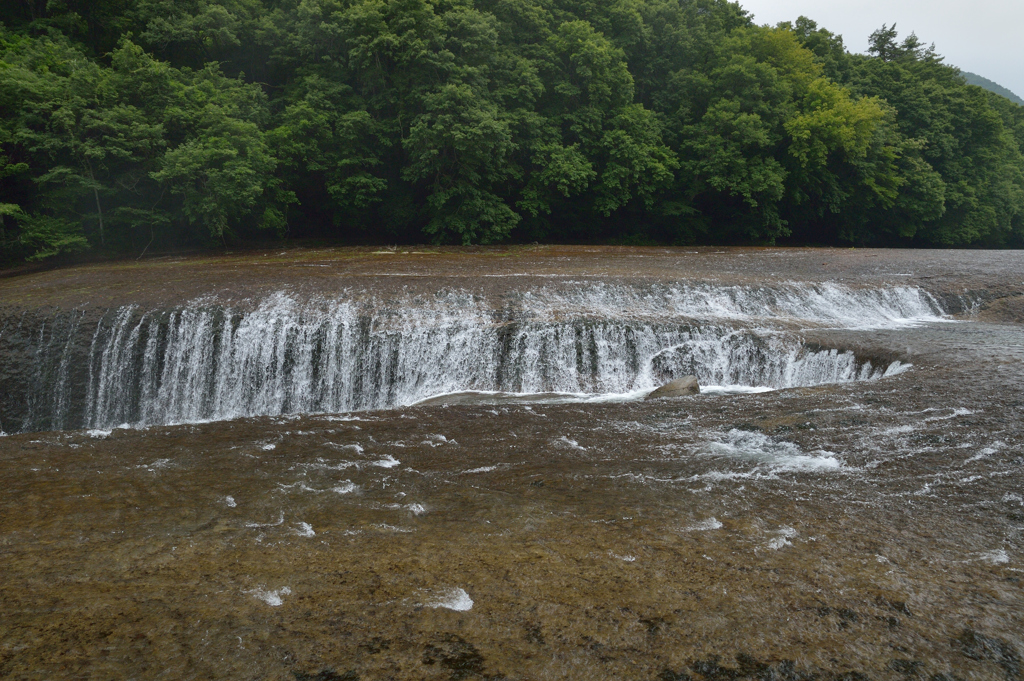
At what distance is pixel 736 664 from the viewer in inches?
126

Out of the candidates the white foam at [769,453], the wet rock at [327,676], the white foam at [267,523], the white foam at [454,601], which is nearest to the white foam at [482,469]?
the white foam at [267,523]

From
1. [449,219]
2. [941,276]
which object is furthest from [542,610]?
[449,219]

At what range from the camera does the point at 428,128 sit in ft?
70.2

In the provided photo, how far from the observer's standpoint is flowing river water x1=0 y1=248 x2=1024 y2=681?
3385 mm

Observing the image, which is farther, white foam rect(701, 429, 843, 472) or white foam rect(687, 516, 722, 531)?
white foam rect(701, 429, 843, 472)

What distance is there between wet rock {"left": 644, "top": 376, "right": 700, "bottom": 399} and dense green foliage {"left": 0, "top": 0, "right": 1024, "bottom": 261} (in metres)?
13.8

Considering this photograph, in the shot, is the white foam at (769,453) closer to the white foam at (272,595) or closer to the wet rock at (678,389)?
the wet rock at (678,389)

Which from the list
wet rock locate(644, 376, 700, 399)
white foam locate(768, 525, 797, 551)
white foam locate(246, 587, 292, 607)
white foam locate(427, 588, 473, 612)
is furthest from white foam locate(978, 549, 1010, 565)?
wet rock locate(644, 376, 700, 399)

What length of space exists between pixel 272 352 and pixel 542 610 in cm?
944

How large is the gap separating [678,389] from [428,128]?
14820mm

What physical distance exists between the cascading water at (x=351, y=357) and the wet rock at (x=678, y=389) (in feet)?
4.05

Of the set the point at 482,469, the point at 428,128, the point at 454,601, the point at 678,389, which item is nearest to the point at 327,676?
the point at 454,601

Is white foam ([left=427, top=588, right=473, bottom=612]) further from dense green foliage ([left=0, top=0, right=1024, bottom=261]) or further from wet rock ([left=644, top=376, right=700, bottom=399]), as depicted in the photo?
dense green foliage ([left=0, top=0, right=1024, bottom=261])

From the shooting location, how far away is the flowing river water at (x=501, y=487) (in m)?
3.38
